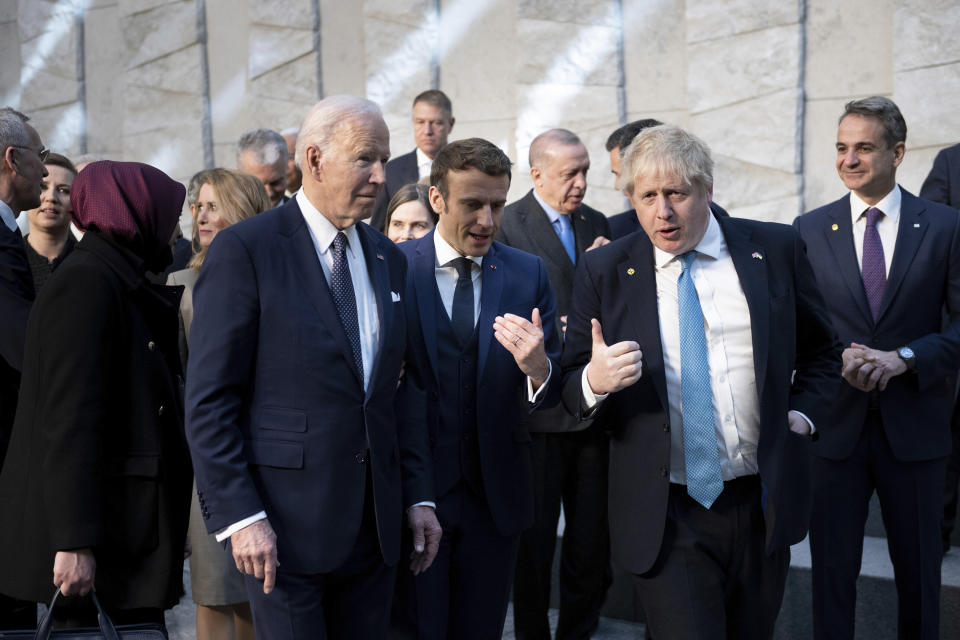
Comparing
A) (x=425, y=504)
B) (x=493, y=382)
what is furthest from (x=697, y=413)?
(x=425, y=504)

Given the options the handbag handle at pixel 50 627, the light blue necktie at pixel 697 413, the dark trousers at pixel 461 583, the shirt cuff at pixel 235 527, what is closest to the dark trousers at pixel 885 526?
the light blue necktie at pixel 697 413

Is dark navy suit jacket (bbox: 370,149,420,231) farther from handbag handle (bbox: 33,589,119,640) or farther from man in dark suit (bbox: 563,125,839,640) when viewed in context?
handbag handle (bbox: 33,589,119,640)

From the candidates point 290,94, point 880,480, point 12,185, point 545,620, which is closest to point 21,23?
point 290,94

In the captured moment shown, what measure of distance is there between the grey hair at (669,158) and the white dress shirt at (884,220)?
4.05 feet

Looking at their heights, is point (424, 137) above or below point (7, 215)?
above

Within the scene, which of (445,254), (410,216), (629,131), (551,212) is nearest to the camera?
(445,254)

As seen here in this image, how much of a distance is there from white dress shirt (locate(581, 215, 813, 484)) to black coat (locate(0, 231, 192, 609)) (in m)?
1.13

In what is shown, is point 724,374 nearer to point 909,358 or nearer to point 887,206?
A: point 909,358

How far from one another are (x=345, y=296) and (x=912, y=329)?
2.17 metres

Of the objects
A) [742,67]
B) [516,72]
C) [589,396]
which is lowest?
[589,396]

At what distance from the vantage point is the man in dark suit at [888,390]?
3.56 meters

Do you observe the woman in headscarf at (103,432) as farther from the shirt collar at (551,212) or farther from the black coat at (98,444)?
the shirt collar at (551,212)

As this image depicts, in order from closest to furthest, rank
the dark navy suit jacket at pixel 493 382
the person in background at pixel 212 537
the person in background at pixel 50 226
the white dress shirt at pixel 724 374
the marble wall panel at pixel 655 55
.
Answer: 1. the white dress shirt at pixel 724 374
2. the dark navy suit jacket at pixel 493 382
3. the person in background at pixel 212 537
4. the person in background at pixel 50 226
5. the marble wall panel at pixel 655 55

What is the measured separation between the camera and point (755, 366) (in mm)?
2695
